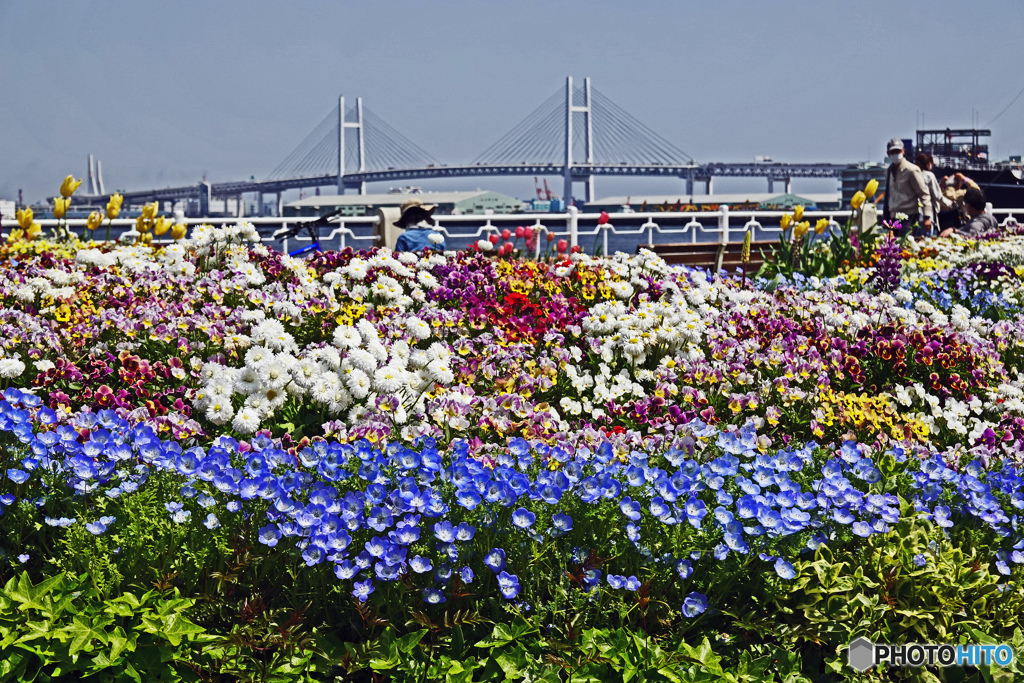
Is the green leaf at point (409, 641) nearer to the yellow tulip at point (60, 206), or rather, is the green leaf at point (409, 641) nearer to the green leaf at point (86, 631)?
the green leaf at point (86, 631)

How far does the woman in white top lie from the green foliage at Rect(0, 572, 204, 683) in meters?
9.05

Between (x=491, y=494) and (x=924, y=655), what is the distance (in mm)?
1038

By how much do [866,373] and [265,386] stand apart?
8.60ft

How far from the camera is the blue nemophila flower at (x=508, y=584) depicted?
6.22 feet

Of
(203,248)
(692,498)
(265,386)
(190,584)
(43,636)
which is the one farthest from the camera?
(203,248)

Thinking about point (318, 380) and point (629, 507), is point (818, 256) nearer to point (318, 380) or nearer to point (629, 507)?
point (318, 380)

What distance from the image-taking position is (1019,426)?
341 cm

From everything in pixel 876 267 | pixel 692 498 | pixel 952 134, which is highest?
pixel 952 134

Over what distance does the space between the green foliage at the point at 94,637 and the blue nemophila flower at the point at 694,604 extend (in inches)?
41.0

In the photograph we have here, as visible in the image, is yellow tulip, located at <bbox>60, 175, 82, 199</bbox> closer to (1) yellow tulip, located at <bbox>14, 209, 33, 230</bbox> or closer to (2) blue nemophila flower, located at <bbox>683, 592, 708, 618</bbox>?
(1) yellow tulip, located at <bbox>14, 209, 33, 230</bbox>

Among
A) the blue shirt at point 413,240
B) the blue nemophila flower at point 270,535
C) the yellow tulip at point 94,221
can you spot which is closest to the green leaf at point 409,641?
the blue nemophila flower at point 270,535

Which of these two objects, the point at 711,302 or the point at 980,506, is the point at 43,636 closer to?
the point at 980,506

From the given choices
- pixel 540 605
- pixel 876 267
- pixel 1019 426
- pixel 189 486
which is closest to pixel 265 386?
pixel 189 486

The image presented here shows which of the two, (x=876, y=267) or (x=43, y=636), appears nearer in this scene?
(x=43, y=636)
